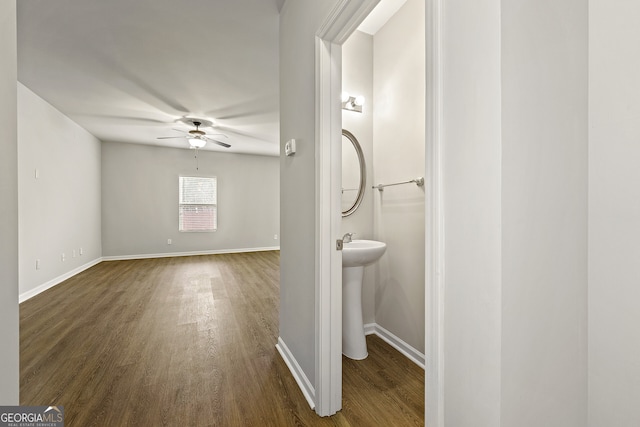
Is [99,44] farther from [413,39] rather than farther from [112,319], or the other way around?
[413,39]

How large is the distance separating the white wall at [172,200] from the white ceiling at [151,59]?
157 centimetres

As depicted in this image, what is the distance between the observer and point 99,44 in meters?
2.62

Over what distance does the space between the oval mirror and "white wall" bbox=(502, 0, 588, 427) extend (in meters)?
1.67

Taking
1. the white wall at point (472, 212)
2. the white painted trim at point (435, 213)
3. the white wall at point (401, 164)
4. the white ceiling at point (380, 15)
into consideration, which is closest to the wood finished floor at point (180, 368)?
the white wall at point (401, 164)

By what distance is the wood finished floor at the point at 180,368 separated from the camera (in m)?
1.48

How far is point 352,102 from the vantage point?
2.37 m

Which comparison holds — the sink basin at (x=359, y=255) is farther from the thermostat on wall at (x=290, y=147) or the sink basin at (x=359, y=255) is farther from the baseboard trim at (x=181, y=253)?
the baseboard trim at (x=181, y=253)

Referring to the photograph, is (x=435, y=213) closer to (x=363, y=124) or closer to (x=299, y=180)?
(x=299, y=180)

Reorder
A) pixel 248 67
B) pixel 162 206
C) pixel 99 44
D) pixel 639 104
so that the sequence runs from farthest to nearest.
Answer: pixel 162 206, pixel 248 67, pixel 99 44, pixel 639 104

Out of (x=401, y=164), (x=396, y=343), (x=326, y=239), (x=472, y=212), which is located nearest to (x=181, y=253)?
(x=396, y=343)

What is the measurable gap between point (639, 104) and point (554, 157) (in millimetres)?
287

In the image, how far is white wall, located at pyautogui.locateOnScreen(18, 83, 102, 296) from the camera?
345 cm

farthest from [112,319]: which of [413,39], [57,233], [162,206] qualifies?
[162,206]

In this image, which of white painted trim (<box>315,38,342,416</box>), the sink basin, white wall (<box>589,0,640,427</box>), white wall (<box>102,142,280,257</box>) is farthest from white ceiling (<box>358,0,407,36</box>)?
white wall (<box>102,142,280,257</box>)
